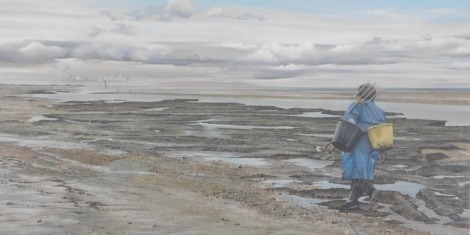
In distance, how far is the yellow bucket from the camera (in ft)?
23.8

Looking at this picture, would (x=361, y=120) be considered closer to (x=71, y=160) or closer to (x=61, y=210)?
(x=61, y=210)

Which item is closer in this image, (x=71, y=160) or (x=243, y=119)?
(x=71, y=160)

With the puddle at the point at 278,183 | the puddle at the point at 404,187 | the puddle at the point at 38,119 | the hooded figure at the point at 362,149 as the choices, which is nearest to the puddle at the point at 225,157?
the puddle at the point at 278,183

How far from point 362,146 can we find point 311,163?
5.75m

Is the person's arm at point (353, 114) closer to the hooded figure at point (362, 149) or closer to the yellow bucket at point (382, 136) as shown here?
the hooded figure at point (362, 149)

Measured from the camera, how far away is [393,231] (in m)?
6.97

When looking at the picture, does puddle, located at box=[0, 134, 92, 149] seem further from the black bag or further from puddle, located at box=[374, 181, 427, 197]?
the black bag

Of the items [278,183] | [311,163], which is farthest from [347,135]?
[311,163]

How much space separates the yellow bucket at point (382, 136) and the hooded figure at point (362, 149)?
16 cm

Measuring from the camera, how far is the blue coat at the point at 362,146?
7.45 meters

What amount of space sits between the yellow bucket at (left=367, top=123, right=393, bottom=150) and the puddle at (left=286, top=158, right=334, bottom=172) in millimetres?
4968

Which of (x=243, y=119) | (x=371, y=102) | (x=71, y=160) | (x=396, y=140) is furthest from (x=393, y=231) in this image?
(x=243, y=119)

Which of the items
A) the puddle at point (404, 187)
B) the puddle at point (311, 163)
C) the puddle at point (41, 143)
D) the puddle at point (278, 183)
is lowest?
the puddle at point (311, 163)

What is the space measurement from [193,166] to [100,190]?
3286mm
